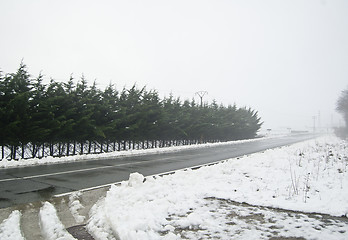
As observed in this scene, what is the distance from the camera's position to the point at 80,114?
15.5 metres

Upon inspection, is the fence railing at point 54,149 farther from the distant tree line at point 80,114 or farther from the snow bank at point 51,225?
the snow bank at point 51,225

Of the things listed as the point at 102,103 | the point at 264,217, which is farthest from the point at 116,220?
the point at 102,103

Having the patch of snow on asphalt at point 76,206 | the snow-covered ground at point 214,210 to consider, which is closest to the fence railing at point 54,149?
the patch of snow on asphalt at point 76,206

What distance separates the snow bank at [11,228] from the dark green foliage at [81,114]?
8.94m

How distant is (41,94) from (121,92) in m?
7.16

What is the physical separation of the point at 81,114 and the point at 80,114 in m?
0.07

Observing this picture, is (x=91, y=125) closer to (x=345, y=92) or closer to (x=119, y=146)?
(x=119, y=146)

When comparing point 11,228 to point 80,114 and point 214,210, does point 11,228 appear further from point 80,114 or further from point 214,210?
point 80,114

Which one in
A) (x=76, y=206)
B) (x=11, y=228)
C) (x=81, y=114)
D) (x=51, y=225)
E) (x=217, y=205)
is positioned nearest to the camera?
(x=11, y=228)

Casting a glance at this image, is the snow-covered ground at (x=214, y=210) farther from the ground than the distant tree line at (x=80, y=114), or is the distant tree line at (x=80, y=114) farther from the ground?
the distant tree line at (x=80, y=114)

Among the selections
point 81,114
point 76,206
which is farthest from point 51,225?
point 81,114

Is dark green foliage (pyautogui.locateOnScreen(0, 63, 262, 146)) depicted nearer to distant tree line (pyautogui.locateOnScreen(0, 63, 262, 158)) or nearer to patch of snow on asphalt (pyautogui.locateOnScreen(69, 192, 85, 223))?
distant tree line (pyautogui.locateOnScreen(0, 63, 262, 158))

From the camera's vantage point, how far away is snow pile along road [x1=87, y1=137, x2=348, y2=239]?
12.7 ft

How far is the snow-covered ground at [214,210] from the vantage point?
382 centimetres
